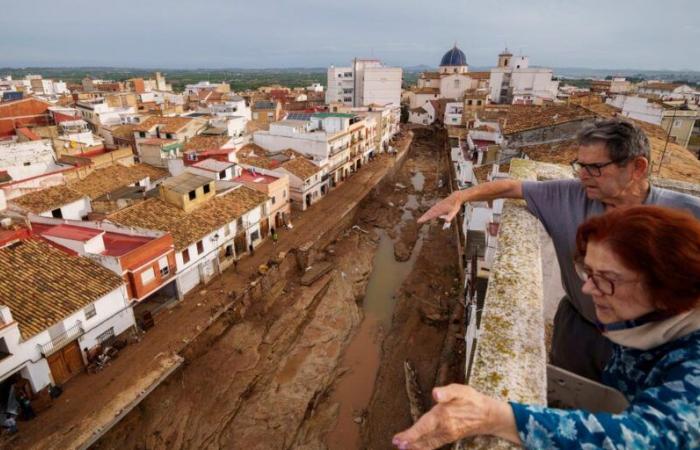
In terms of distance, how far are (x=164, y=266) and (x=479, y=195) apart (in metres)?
18.4

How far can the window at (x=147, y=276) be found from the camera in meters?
18.1

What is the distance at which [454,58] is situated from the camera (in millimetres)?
90812

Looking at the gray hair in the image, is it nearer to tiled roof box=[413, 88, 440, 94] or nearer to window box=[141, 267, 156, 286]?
window box=[141, 267, 156, 286]

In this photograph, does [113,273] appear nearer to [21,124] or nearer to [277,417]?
[277,417]

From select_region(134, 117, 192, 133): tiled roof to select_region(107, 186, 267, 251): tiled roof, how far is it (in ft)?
58.5

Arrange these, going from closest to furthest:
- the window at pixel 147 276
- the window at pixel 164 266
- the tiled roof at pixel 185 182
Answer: the window at pixel 147 276
the window at pixel 164 266
the tiled roof at pixel 185 182

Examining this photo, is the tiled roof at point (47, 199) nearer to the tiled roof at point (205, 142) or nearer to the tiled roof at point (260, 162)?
the tiled roof at point (205, 142)

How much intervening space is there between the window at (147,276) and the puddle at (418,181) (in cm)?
3120

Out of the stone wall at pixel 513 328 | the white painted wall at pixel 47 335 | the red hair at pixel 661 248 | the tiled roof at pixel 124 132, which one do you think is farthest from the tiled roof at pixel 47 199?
the red hair at pixel 661 248

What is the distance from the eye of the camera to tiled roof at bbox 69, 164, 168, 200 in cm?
2814

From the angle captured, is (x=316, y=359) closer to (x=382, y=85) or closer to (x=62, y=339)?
(x=62, y=339)

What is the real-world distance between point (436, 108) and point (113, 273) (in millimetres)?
66773

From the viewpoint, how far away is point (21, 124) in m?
43.3

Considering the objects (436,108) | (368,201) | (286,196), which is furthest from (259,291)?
(436,108)
